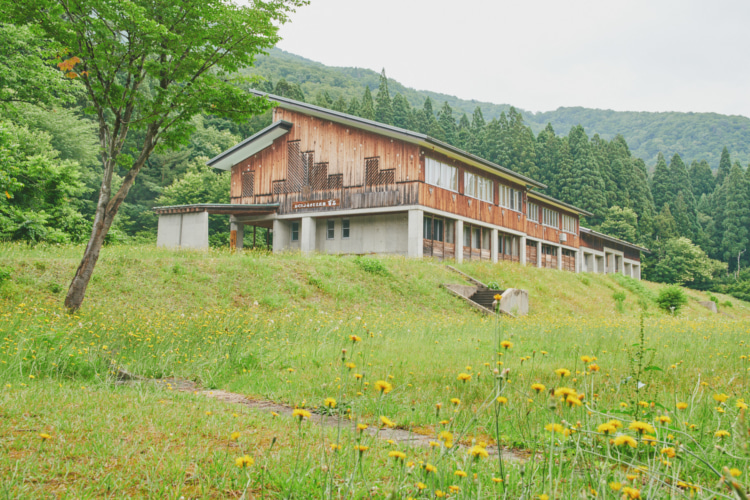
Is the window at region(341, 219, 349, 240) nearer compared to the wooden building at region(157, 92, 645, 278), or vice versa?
the wooden building at region(157, 92, 645, 278)

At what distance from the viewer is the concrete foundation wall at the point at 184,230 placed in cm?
2595

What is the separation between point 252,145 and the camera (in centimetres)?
2947

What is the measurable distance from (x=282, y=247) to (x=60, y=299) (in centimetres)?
1714

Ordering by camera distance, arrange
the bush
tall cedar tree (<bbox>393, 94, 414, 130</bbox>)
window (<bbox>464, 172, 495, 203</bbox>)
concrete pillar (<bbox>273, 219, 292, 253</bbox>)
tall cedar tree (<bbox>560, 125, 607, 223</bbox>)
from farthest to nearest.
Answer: tall cedar tree (<bbox>393, 94, 414, 130</bbox>)
tall cedar tree (<bbox>560, 125, 607, 223</bbox>)
window (<bbox>464, 172, 495, 203</bbox>)
concrete pillar (<bbox>273, 219, 292, 253</bbox>)
the bush

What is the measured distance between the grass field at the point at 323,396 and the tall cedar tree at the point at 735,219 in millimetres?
67756

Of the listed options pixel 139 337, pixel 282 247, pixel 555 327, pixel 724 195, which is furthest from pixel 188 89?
pixel 724 195

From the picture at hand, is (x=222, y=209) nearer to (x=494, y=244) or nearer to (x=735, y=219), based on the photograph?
(x=494, y=244)

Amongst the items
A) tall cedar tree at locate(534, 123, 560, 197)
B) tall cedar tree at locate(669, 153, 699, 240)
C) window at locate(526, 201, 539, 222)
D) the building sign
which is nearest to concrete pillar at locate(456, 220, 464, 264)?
the building sign

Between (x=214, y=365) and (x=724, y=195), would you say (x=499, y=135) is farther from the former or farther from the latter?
(x=214, y=365)

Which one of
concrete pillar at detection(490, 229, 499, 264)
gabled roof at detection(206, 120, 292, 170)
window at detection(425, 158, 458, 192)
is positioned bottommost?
concrete pillar at detection(490, 229, 499, 264)

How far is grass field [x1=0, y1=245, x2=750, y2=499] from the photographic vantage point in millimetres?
2811

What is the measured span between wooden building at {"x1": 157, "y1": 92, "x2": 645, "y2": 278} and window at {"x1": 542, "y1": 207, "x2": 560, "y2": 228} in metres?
8.83

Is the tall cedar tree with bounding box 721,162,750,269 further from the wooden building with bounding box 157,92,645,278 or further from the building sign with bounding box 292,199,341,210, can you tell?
the building sign with bounding box 292,199,341,210

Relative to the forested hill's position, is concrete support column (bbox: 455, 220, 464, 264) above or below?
below
